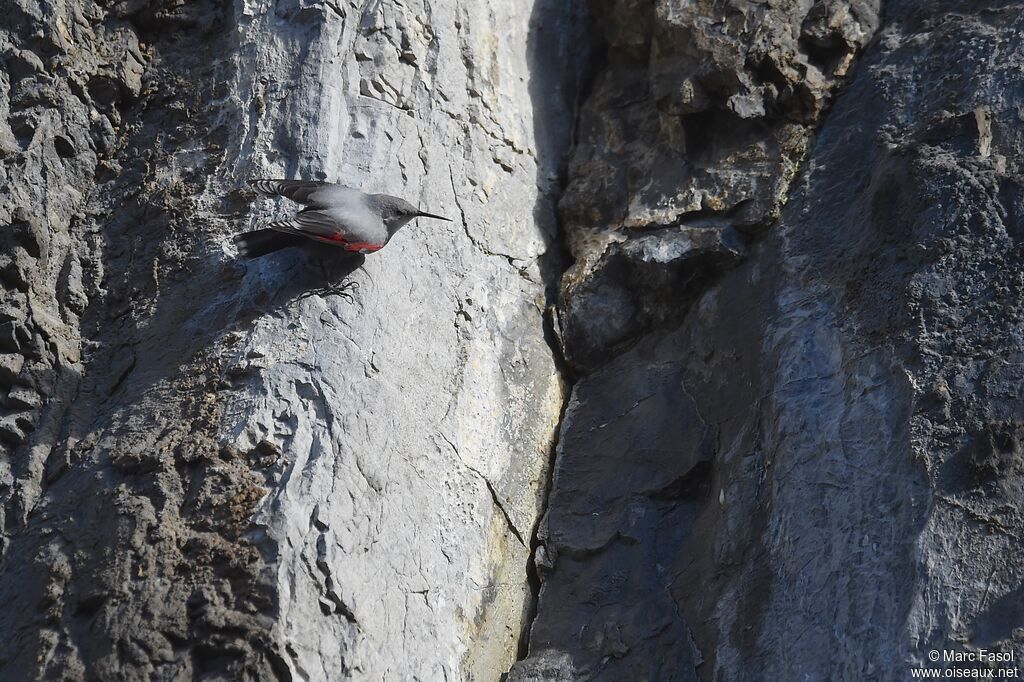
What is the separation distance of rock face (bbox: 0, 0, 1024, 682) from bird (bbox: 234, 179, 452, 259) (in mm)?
95

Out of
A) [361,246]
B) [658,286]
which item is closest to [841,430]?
[658,286]

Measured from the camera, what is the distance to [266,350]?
11.5ft

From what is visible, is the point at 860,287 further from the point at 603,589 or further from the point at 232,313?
the point at 232,313

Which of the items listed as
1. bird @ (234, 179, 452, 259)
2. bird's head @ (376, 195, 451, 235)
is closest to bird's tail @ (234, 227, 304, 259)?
bird @ (234, 179, 452, 259)

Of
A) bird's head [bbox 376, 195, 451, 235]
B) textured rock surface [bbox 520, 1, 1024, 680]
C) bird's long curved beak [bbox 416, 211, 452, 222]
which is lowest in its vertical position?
textured rock surface [bbox 520, 1, 1024, 680]

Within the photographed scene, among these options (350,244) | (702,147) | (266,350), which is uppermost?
(702,147)

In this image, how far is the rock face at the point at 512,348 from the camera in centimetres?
309

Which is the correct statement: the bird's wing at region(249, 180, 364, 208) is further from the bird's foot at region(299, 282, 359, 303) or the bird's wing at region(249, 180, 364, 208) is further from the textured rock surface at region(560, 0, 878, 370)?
the textured rock surface at region(560, 0, 878, 370)

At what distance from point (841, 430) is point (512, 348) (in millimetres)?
1384

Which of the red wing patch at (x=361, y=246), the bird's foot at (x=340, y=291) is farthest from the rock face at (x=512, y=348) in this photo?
the red wing patch at (x=361, y=246)

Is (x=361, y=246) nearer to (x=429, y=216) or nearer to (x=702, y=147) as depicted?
(x=429, y=216)

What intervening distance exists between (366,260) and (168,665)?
1.59 m

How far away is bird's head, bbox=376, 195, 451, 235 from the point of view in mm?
3832

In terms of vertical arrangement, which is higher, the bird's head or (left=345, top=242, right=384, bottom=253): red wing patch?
the bird's head
